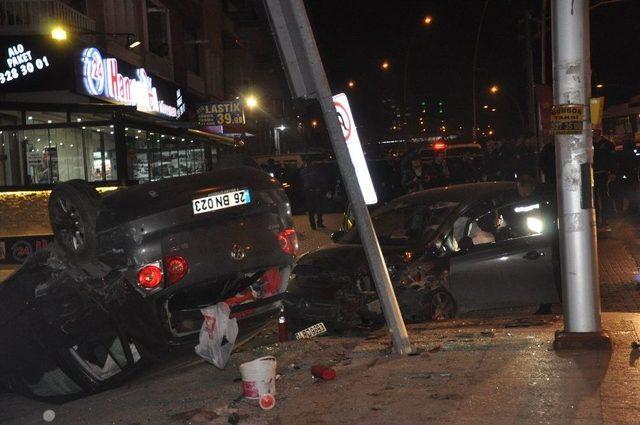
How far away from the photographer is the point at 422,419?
14.9 ft

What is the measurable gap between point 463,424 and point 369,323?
3.49 metres

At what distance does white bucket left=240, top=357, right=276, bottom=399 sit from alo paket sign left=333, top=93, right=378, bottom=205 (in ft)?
5.47

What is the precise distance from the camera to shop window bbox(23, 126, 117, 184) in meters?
15.4

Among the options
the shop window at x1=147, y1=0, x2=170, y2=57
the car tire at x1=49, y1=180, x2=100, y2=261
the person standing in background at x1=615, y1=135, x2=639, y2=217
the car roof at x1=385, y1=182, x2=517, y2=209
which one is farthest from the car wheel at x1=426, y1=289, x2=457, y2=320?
the shop window at x1=147, y1=0, x2=170, y2=57

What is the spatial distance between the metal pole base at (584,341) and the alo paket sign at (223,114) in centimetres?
1856

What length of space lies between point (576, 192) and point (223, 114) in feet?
61.6

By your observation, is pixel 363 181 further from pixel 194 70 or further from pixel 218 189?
pixel 194 70

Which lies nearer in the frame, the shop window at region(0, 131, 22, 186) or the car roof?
the car roof

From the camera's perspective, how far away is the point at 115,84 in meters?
17.1

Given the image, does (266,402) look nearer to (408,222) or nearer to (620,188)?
(408,222)

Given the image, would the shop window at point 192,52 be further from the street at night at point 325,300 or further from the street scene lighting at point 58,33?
the street at night at point 325,300

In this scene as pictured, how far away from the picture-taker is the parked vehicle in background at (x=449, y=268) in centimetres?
781

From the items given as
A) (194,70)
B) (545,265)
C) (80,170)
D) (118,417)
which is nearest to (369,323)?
(545,265)

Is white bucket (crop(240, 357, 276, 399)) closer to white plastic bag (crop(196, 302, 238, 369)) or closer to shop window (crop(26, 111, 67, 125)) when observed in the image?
white plastic bag (crop(196, 302, 238, 369))
